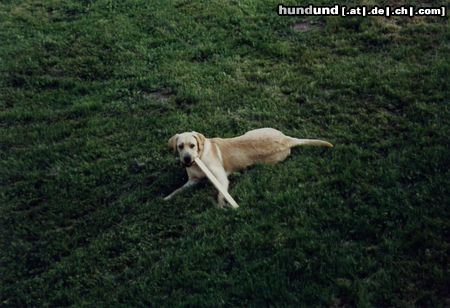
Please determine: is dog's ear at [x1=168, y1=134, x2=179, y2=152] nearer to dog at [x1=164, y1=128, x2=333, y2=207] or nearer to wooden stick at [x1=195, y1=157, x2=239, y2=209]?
dog at [x1=164, y1=128, x2=333, y2=207]

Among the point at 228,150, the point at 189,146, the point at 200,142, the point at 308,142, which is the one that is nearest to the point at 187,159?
the point at 189,146

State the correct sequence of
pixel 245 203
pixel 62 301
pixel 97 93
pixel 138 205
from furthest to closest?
pixel 97 93, pixel 138 205, pixel 245 203, pixel 62 301

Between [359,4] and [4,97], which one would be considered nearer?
[4,97]

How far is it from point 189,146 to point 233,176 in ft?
3.35

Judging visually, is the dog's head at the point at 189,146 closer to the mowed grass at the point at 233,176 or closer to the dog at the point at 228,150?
the dog at the point at 228,150

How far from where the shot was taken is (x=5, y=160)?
445 inches

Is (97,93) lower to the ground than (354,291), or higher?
higher

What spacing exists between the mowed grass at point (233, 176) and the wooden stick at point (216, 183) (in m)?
0.22

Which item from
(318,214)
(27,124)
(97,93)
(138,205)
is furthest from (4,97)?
(318,214)

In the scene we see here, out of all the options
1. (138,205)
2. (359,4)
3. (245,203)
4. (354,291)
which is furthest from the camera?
(359,4)

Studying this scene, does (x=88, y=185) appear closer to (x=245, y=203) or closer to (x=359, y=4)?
(x=245, y=203)

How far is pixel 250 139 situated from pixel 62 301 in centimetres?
448

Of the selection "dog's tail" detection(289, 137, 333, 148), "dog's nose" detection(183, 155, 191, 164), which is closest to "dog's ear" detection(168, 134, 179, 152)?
"dog's nose" detection(183, 155, 191, 164)

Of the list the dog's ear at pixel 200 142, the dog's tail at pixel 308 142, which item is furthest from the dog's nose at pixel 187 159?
the dog's tail at pixel 308 142
